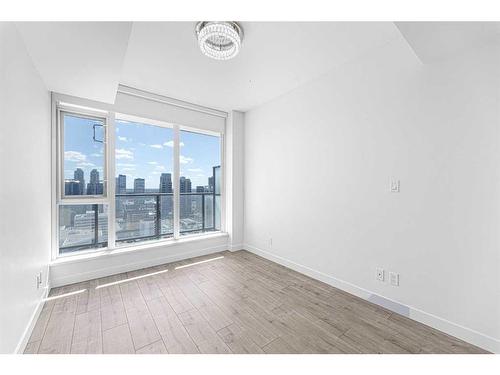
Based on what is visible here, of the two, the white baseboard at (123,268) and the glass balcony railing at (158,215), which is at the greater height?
the glass balcony railing at (158,215)

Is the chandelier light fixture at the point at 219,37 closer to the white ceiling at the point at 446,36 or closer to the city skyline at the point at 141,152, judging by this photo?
the white ceiling at the point at 446,36

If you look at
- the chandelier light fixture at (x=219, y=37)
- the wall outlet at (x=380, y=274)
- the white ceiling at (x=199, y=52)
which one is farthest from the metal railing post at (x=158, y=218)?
the wall outlet at (x=380, y=274)

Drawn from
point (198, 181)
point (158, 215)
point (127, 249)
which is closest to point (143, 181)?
point (158, 215)

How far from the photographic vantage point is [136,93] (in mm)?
2963

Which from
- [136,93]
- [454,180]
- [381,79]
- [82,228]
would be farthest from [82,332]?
[381,79]

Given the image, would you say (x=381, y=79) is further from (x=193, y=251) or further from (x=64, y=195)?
(x=64, y=195)

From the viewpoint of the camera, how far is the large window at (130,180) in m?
2.74

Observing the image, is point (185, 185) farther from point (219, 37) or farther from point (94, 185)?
point (219, 37)

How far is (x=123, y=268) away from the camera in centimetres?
290

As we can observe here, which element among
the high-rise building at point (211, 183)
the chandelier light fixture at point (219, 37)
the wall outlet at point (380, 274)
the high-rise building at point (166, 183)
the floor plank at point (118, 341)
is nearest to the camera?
the floor plank at point (118, 341)

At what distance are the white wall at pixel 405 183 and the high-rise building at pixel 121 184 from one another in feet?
7.93

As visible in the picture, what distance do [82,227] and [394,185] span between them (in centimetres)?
377

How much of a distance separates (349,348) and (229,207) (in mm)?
2728

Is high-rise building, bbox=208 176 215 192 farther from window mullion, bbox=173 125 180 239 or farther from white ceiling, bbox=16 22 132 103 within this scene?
white ceiling, bbox=16 22 132 103
